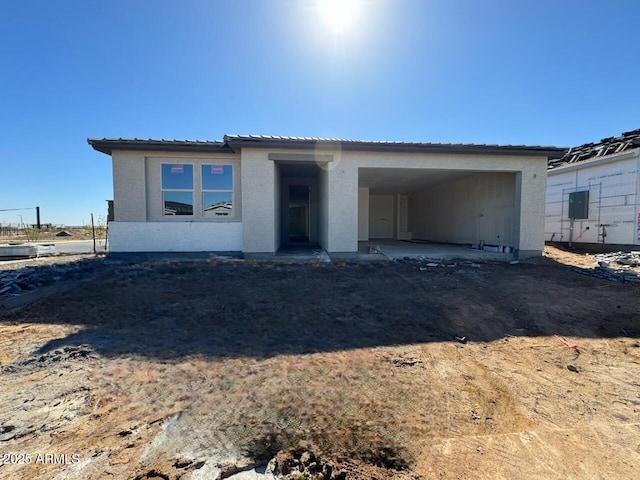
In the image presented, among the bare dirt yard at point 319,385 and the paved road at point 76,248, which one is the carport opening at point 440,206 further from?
the paved road at point 76,248

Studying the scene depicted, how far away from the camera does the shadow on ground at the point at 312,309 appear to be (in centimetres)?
421

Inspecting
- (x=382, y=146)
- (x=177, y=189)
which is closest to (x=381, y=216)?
(x=382, y=146)

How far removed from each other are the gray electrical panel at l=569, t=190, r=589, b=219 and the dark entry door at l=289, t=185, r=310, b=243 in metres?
11.9

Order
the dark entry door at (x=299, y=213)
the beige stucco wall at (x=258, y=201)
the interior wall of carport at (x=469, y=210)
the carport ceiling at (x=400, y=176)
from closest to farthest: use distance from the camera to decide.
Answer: the beige stucco wall at (x=258, y=201) < the carport ceiling at (x=400, y=176) < the interior wall of carport at (x=469, y=210) < the dark entry door at (x=299, y=213)

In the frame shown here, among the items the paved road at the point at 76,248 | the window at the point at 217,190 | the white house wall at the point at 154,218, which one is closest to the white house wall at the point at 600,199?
the white house wall at the point at 154,218

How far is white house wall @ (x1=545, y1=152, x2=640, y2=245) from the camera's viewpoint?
38.3ft

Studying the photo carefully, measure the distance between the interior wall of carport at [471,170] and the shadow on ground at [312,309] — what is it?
200cm

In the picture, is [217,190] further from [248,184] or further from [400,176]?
[400,176]

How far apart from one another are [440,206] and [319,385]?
1487cm

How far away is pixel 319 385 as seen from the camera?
3107 millimetres

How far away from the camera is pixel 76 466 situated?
2.05 metres

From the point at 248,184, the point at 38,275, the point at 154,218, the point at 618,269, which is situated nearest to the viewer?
the point at 38,275

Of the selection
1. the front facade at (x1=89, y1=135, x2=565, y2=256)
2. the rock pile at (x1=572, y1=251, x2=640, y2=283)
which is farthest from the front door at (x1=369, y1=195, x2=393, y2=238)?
the rock pile at (x1=572, y1=251, x2=640, y2=283)

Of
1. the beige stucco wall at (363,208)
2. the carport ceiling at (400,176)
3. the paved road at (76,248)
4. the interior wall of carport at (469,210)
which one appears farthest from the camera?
the beige stucco wall at (363,208)
